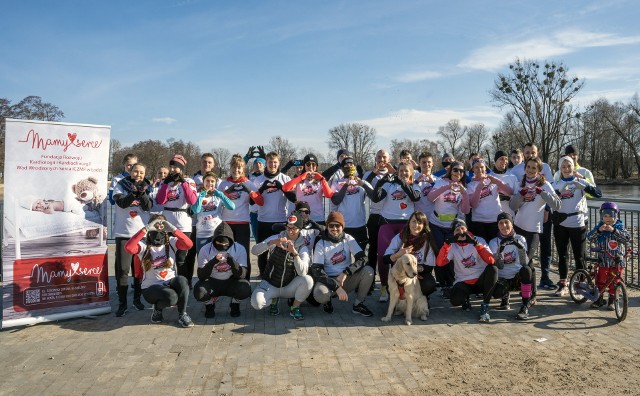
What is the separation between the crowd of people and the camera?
591cm

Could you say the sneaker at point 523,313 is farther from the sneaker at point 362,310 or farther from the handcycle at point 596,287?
the sneaker at point 362,310

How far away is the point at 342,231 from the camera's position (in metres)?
6.30

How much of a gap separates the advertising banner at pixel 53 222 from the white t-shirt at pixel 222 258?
1350mm

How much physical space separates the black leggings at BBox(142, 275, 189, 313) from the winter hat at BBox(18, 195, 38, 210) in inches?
68.8

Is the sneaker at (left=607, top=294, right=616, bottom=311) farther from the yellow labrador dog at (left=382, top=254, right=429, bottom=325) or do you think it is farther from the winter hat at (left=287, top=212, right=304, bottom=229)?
the winter hat at (left=287, top=212, right=304, bottom=229)

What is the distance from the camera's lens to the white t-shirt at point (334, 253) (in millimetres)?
6180

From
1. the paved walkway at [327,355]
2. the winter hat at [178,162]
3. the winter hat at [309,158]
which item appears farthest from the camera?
the winter hat at [309,158]

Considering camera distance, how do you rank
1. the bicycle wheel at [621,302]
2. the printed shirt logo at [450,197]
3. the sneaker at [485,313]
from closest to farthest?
1. the bicycle wheel at [621,302]
2. the sneaker at [485,313]
3. the printed shirt logo at [450,197]

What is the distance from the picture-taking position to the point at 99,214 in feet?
20.1

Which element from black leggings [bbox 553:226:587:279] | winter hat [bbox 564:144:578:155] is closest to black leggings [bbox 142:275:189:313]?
black leggings [bbox 553:226:587:279]

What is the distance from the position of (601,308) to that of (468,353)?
2.66 meters

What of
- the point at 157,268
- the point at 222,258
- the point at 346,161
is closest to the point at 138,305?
the point at 157,268

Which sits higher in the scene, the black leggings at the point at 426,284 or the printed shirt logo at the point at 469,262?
the printed shirt logo at the point at 469,262

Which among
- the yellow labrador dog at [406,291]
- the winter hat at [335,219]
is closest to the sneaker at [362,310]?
the yellow labrador dog at [406,291]
